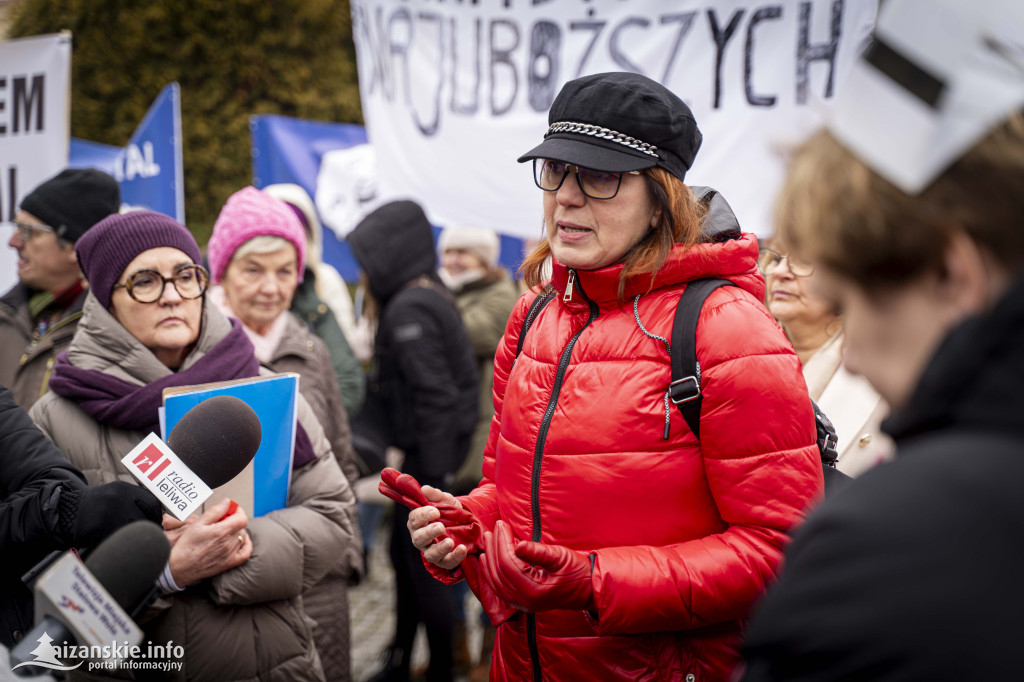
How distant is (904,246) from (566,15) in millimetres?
3467

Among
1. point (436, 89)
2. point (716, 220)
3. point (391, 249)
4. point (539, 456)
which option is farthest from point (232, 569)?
point (436, 89)

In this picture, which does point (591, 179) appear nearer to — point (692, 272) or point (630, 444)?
point (692, 272)

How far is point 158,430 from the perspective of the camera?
258cm

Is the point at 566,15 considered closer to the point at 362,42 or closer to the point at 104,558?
the point at 362,42

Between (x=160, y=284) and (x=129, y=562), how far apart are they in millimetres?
1476

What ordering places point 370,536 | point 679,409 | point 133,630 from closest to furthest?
point 133,630 < point 679,409 < point 370,536

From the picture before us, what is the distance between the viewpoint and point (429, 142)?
4508 millimetres

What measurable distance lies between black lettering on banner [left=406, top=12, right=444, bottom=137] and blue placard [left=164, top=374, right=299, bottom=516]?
2234 mm

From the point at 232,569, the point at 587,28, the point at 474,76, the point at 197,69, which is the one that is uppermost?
the point at 587,28

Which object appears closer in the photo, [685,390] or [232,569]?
[685,390]

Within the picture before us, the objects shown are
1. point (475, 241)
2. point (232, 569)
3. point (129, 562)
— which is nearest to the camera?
point (129, 562)

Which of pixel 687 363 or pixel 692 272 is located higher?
pixel 692 272

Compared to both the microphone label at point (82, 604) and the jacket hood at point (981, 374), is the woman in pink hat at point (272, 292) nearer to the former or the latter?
the microphone label at point (82, 604)

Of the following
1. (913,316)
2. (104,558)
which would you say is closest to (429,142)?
(104,558)
